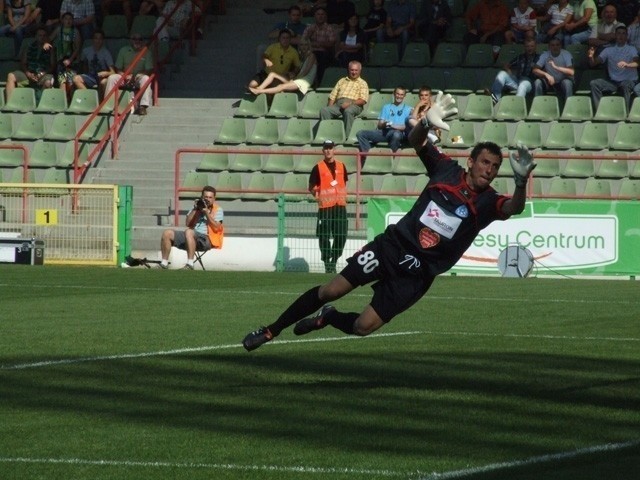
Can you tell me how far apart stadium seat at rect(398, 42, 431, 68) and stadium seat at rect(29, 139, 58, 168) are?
23.7ft

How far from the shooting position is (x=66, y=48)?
30.1 meters

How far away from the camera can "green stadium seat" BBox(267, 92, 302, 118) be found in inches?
1118

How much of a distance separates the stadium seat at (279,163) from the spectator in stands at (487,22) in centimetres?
460

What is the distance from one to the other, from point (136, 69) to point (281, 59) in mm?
3277

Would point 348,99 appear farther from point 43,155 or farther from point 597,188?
point 43,155

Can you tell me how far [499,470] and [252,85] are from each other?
74.5 feet

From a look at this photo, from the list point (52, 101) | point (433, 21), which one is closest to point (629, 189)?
point (433, 21)

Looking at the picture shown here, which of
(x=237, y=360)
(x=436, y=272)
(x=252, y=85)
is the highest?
(x=252, y=85)

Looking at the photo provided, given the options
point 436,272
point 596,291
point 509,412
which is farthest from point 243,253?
point 509,412

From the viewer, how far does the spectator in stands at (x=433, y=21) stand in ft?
95.1

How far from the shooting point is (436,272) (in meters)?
9.97

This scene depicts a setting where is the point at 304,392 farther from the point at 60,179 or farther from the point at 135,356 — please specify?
the point at 60,179

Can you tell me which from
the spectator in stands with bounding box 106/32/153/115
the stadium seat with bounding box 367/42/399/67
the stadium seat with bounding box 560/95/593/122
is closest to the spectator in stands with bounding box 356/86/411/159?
the stadium seat with bounding box 367/42/399/67

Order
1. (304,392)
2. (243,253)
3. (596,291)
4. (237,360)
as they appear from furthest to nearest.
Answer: (243,253) → (596,291) → (237,360) → (304,392)
